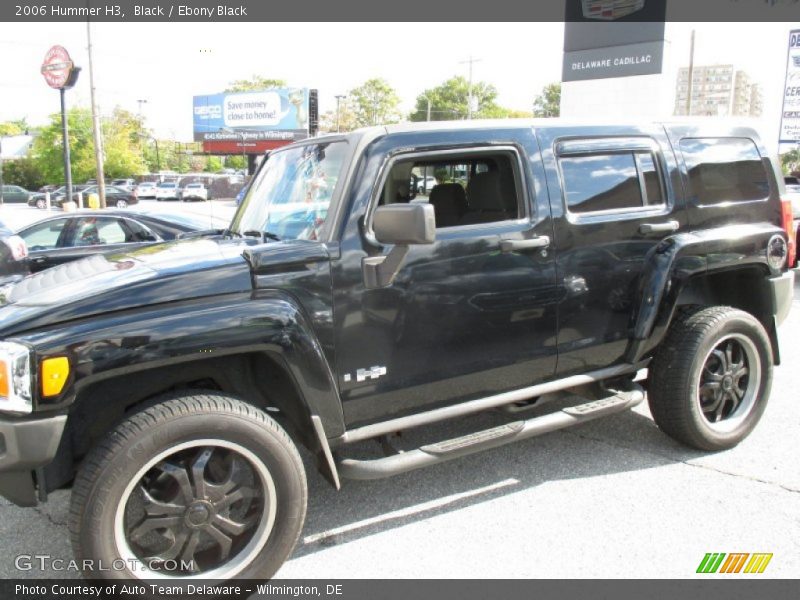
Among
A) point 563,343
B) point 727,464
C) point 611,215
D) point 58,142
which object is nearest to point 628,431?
point 727,464

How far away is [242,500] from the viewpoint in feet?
9.16

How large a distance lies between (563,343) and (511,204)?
0.81 meters

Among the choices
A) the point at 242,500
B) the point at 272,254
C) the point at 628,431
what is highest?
the point at 272,254

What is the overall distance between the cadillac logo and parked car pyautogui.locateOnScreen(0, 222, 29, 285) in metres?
20.0

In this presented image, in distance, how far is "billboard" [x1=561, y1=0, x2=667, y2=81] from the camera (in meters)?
20.3

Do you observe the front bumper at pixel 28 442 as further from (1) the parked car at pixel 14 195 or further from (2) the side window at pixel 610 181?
(1) the parked car at pixel 14 195

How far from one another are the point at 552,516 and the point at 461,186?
1.86m

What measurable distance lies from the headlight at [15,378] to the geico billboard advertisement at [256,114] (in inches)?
1931

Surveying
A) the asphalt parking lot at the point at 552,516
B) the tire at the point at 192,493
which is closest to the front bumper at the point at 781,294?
the asphalt parking lot at the point at 552,516

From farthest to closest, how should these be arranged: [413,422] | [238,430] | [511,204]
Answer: [511,204] < [413,422] < [238,430]

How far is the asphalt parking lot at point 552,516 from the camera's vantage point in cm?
294

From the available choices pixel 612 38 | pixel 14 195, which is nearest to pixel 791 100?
pixel 612 38

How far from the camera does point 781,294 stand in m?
4.19

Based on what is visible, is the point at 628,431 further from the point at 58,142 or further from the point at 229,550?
the point at 58,142
